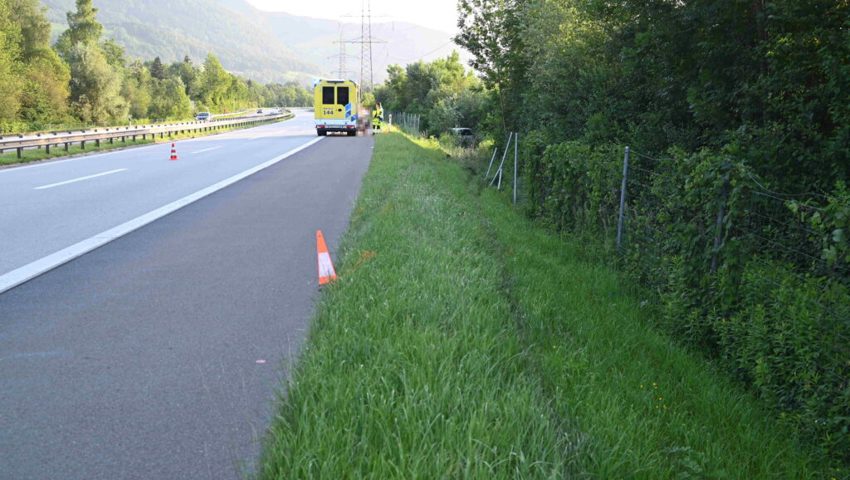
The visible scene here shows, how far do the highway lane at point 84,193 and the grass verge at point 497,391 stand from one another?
395 centimetres

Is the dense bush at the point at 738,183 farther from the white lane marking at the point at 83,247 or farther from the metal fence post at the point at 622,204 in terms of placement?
the white lane marking at the point at 83,247

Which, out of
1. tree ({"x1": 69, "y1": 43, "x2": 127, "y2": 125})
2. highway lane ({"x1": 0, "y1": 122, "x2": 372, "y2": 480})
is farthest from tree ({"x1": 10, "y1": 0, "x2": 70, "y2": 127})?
highway lane ({"x1": 0, "y1": 122, "x2": 372, "y2": 480})

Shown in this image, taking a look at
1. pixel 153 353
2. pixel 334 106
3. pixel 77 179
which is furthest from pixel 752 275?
pixel 334 106

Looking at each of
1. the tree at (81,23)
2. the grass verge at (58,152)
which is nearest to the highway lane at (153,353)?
the grass verge at (58,152)

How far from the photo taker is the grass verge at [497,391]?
303 centimetres

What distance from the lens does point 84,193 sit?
12836 mm

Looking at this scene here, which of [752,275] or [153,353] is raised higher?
[752,275]

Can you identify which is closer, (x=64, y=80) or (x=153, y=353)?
(x=153, y=353)

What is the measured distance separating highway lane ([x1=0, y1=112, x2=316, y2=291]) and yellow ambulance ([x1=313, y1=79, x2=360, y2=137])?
19589 mm

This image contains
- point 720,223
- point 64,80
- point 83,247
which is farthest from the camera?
point 64,80

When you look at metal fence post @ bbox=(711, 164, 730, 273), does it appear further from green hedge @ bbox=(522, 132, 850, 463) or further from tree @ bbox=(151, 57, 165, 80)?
tree @ bbox=(151, 57, 165, 80)

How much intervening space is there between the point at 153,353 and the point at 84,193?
9600 millimetres

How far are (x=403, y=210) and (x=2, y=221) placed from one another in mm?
5806

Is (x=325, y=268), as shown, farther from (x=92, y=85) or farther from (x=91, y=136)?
(x=92, y=85)
